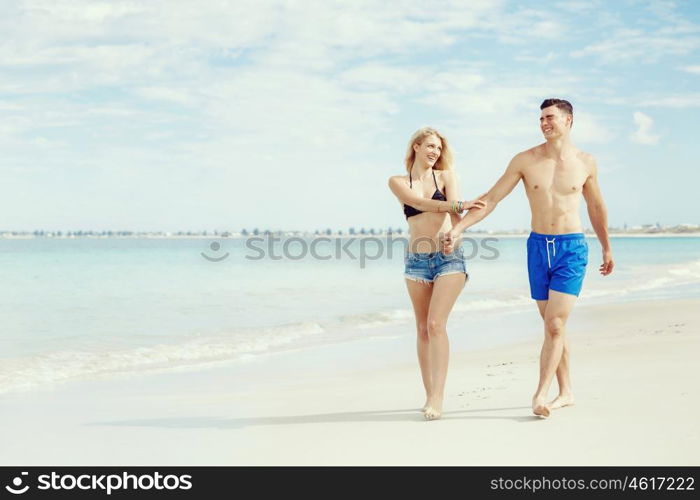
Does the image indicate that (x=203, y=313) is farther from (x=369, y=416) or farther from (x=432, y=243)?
(x=432, y=243)

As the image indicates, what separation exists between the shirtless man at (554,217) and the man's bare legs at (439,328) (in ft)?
0.94

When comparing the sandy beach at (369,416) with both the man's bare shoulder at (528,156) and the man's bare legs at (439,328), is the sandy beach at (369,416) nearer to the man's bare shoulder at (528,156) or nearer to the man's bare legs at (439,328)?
the man's bare legs at (439,328)

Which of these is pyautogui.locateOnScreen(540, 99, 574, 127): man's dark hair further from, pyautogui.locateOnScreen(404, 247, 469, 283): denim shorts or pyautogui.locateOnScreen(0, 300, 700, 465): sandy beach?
pyautogui.locateOnScreen(0, 300, 700, 465): sandy beach

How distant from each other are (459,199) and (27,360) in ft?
22.5

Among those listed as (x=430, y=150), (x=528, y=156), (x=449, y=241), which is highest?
(x=430, y=150)

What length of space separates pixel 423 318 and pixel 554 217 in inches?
46.2

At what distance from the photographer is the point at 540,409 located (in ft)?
17.2

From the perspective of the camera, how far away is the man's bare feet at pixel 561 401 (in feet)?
18.1

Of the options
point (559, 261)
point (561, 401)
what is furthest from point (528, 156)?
point (561, 401)

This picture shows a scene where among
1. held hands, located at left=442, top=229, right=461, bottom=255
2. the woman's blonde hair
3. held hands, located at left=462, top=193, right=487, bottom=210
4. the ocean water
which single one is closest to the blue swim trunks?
held hands, located at left=462, top=193, right=487, bottom=210

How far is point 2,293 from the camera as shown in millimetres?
24266

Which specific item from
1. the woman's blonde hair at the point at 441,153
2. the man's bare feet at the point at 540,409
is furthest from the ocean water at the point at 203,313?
the man's bare feet at the point at 540,409
